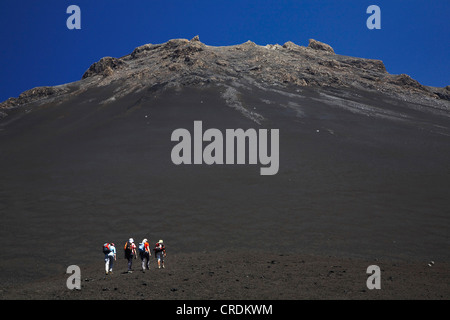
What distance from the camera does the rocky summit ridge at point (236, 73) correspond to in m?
67.8

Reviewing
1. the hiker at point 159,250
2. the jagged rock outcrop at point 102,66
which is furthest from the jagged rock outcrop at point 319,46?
the hiker at point 159,250

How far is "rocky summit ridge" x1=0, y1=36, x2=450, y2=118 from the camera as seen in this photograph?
67.8m

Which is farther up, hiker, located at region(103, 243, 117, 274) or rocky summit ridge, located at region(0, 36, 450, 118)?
rocky summit ridge, located at region(0, 36, 450, 118)

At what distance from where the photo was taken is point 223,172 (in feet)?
111

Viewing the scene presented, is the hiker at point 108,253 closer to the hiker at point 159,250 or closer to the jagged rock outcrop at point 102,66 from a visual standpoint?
the hiker at point 159,250

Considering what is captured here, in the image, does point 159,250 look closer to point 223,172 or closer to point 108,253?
point 108,253

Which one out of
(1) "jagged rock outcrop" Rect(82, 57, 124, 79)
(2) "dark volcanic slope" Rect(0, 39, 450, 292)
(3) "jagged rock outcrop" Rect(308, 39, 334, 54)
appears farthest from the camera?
(3) "jagged rock outcrop" Rect(308, 39, 334, 54)

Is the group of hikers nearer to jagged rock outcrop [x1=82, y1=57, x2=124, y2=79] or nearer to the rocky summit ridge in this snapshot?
the rocky summit ridge

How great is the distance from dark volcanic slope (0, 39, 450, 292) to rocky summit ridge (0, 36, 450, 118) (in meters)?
0.64

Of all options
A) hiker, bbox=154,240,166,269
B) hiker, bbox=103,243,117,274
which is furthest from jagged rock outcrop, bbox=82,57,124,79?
hiker, bbox=154,240,166,269

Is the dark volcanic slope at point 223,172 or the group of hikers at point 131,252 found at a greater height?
the dark volcanic slope at point 223,172

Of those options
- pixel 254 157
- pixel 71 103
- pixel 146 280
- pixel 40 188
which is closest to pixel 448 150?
pixel 254 157

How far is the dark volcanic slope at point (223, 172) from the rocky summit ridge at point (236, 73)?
2.10 feet

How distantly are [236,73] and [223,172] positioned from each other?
1669 inches
